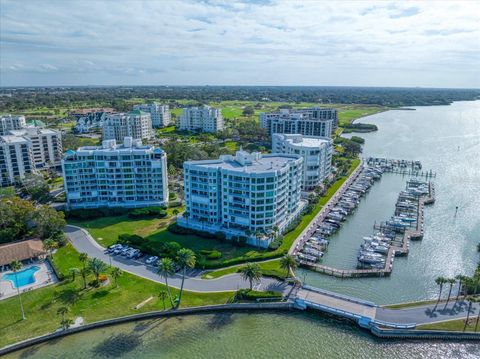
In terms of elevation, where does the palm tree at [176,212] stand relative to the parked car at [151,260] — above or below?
above

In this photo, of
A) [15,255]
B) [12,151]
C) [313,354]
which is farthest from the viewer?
[12,151]

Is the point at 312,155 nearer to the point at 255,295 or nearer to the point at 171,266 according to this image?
the point at 255,295

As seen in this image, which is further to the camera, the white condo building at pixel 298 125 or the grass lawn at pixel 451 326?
the white condo building at pixel 298 125

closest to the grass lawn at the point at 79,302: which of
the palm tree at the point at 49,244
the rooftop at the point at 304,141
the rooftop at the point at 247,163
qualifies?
the palm tree at the point at 49,244

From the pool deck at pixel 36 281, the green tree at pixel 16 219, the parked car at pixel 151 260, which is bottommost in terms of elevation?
the pool deck at pixel 36 281

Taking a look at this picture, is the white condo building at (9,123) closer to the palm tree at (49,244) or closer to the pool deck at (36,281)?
the palm tree at (49,244)

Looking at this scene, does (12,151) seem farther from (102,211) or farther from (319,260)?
(319,260)

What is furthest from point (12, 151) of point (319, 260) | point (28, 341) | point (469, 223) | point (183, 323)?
point (469, 223)
